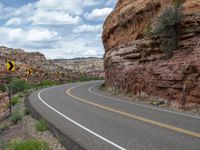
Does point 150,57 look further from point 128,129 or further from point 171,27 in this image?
point 128,129

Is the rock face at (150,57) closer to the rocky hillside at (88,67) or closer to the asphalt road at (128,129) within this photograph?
the asphalt road at (128,129)

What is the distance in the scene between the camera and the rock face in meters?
21.5

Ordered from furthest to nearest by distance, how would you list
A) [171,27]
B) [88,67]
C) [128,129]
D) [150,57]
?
[88,67]
[150,57]
[171,27]
[128,129]

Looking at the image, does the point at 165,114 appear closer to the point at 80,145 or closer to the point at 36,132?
the point at 36,132

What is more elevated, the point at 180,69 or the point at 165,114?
the point at 180,69

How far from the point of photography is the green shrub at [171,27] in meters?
23.9

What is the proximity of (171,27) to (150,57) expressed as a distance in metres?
3.64

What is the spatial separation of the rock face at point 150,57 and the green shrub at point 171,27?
0.36 m

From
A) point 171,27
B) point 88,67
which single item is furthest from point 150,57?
point 88,67

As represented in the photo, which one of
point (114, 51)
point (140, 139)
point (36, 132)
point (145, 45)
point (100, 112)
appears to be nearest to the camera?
point (140, 139)

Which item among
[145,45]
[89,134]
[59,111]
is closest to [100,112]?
[59,111]

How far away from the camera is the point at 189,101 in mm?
20531

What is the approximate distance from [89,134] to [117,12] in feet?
101

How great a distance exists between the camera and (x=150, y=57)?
89.7 feet
